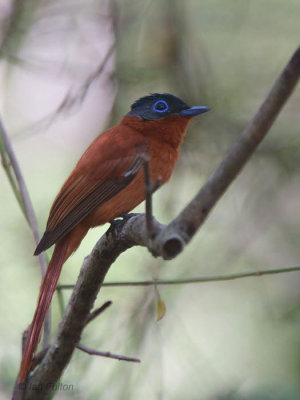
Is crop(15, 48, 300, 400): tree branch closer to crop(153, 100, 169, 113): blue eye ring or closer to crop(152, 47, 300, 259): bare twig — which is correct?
crop(152, 47, 300, 259): bare twig

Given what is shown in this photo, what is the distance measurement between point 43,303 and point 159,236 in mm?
1246

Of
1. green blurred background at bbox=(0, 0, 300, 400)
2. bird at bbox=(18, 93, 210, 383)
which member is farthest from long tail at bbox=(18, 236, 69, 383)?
green blurred background at bbox=(0, 0, 300, 400)

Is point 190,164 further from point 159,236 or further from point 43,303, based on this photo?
point 159,236

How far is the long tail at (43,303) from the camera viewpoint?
2.57 metres

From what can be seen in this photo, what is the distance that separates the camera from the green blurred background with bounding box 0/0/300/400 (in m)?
4.04

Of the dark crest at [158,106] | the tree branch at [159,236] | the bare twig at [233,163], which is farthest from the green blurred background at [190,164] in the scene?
the bare twig at [233,163]

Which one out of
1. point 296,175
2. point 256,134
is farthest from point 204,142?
point 256,134

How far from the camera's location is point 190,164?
453 cm

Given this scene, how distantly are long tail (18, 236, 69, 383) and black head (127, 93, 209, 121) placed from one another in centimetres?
105

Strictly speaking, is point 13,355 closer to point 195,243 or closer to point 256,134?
point 195,243

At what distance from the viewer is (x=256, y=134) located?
1485 millimetres

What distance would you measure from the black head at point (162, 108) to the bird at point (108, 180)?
0.04ft

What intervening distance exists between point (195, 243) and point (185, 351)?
835mm

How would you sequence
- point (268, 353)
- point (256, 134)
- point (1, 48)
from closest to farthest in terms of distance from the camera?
point (256, 134) < point (268, 353) < point (1, 48)
